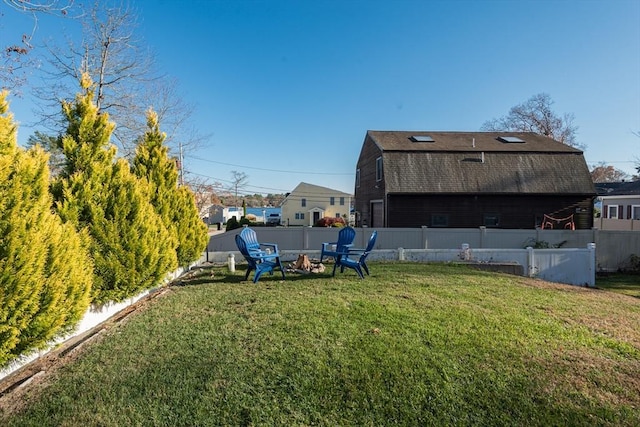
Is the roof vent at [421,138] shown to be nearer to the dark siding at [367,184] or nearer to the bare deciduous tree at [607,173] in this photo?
the dark siding at [367,184]

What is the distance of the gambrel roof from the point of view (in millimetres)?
15430

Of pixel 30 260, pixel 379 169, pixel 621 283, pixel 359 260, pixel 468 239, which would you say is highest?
pixel 379 169

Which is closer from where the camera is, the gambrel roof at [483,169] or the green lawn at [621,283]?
the green lawn at [621,283]

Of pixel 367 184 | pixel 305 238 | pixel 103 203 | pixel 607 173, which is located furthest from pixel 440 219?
pixel 607 173

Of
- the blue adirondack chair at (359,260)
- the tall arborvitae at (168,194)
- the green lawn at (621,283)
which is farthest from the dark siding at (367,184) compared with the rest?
the tall arborvitae at (168,194)

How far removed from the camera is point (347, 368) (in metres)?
2.80

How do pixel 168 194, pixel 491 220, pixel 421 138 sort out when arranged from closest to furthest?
pixel 168 194 < pixel 491 220 < pixel 421 138

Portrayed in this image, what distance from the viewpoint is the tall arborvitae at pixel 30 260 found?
8.55ft

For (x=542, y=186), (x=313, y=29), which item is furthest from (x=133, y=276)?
(x=542, y=186)

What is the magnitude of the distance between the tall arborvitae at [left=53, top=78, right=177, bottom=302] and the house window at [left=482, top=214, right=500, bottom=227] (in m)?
15.2

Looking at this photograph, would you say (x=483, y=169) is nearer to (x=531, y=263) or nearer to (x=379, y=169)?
(x=379, y=169)

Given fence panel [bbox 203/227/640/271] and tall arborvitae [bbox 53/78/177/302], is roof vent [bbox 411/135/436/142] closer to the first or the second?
fence panel [bbox 203/227/640/271]

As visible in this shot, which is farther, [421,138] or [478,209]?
[421,138]

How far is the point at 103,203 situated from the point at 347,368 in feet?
13.3
